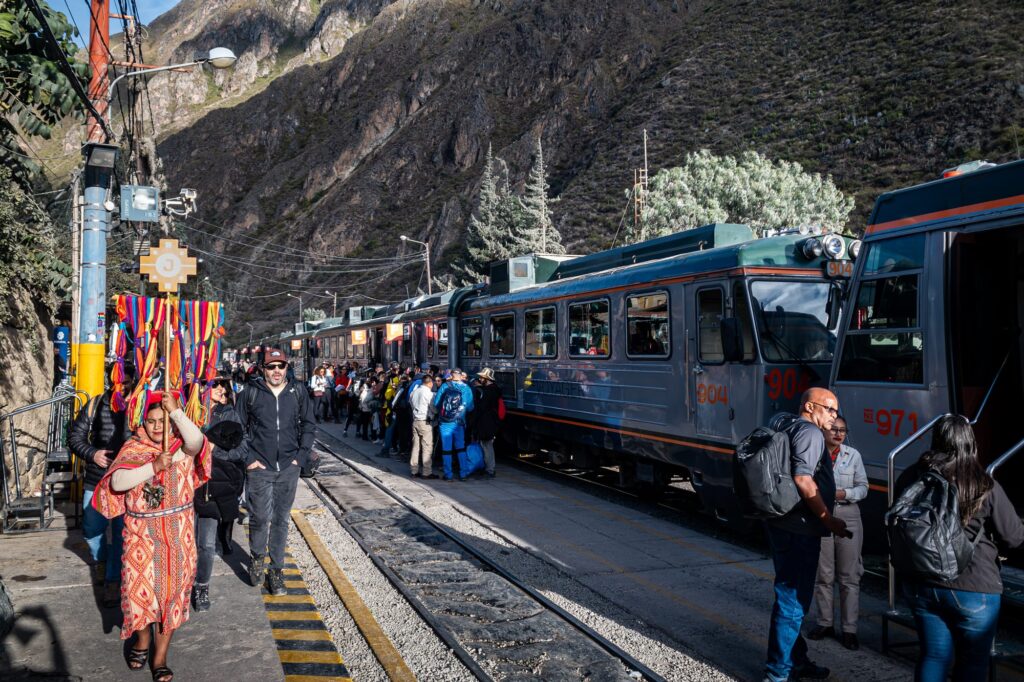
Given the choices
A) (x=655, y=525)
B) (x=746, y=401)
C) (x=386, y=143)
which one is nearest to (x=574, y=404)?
(x=655, y=525)

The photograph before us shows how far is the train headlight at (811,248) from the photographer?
9.16 meters

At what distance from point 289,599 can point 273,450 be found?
1238mm

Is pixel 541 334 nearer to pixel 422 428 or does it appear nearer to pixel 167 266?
pixel 422 428

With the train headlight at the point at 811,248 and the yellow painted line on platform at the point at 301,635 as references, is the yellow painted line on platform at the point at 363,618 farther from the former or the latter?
the train headlight at the point at 811,248

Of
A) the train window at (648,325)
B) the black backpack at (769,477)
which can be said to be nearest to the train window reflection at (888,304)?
the black backpack at (769,477)

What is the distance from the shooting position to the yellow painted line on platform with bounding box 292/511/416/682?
547 centimetres

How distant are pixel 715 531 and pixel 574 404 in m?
3.60

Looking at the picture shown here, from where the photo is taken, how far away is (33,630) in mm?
5969

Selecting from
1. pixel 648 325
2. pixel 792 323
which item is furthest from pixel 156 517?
pixel 648 325

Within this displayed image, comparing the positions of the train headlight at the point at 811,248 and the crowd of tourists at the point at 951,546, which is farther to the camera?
the train headlight at the point at 811,248

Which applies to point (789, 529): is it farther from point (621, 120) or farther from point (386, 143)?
point (386, 143)

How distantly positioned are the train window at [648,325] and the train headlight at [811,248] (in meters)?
1.78

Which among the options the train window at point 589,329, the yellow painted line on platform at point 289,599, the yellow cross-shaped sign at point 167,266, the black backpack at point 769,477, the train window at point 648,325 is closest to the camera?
the black backpack at point 769,477


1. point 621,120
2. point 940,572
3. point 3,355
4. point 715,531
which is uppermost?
point 621,120
